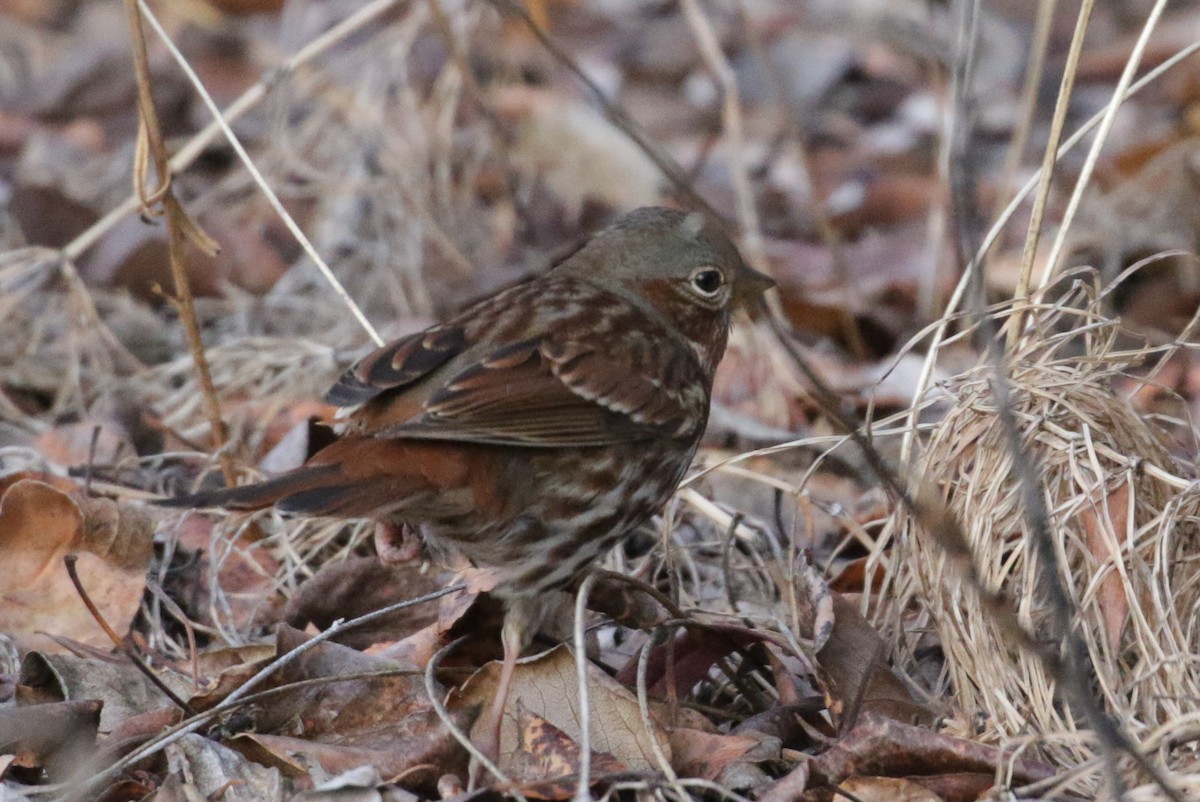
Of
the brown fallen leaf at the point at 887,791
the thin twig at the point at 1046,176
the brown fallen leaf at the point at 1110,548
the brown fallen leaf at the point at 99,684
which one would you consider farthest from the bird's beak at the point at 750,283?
the brown fallen leaf at the point at 99,684

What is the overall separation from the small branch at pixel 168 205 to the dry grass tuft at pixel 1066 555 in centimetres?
161

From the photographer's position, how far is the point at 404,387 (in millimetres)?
3262

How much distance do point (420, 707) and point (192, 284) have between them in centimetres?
294

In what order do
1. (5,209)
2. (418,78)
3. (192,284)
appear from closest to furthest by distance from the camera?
(192,284) → (5,209) → (418,78)

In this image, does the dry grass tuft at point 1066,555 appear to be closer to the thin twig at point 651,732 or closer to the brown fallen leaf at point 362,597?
the thin twig at point 651,732

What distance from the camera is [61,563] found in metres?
3.36

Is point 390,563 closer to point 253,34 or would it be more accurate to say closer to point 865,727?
point 865,727

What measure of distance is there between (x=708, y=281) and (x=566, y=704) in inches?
50.6

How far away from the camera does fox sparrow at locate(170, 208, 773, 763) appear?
3.03 metres

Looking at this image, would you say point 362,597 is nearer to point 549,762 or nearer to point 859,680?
point 549,762

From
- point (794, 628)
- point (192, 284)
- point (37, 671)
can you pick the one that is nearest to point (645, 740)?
point (794, 628)

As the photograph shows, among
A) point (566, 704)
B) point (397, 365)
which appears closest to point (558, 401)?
point (397, 365)

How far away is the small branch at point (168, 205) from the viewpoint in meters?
3.39

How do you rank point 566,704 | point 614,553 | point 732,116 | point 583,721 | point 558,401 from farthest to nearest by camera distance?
1. point 732,116
2. point 614,553
3. point 558,401
4. point 566,704
5. point 583,721
